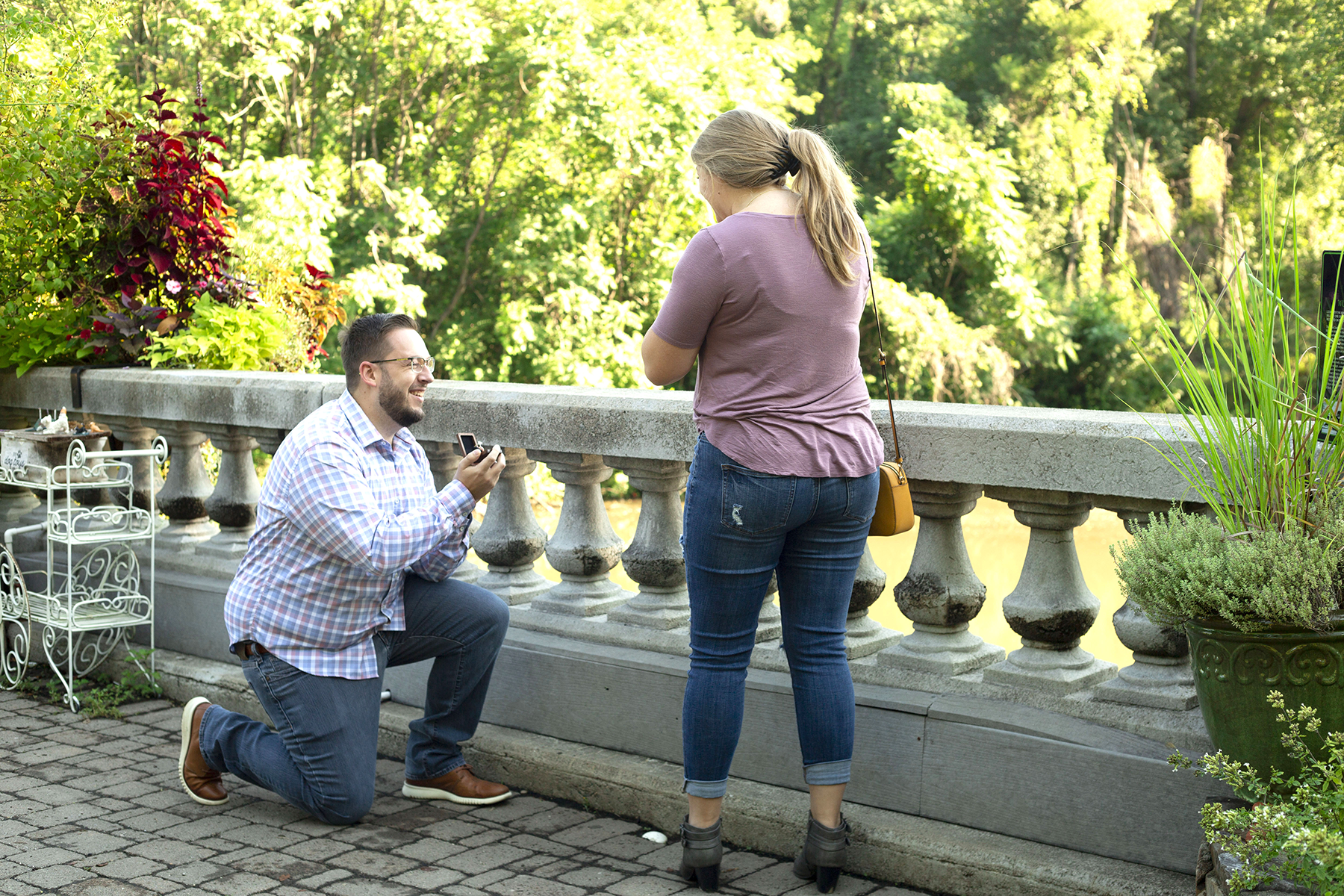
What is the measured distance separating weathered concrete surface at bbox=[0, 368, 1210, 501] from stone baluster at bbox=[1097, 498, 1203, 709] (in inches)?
5.9

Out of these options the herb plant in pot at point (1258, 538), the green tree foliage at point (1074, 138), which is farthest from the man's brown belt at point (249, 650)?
the green tree foliage at point (1074, 138)

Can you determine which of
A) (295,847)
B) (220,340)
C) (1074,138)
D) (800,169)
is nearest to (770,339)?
(800,169)

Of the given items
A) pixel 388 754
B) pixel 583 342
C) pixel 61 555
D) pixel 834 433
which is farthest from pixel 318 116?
pixel 834 433

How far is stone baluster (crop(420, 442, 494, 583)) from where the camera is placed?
4320 millimetres

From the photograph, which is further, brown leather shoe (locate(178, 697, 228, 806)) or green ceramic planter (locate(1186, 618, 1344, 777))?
brown leather shoe (locate(178, 697, 228, 806))

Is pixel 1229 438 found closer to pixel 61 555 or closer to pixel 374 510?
pixel 374 510

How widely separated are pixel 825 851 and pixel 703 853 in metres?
0.29

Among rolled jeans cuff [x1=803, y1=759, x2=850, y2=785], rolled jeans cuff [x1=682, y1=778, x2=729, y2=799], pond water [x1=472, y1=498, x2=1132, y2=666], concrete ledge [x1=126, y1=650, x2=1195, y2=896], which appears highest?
rolled jeans cuff [x1=803, y1=759, x2=850, y2=785]

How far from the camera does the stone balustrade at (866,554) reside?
3049mm

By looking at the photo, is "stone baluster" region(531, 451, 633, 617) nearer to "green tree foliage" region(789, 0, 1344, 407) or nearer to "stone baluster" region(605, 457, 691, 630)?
"stone baluster" region(605, 457, 691, 630)

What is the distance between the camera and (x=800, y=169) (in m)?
2.99

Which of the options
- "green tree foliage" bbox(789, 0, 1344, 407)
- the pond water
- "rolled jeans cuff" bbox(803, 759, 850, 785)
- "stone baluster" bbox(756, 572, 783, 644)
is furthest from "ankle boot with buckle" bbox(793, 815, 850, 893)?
"green tree foliage" bbox(789, 0, 1344, 407)

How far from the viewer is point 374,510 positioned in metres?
3.51

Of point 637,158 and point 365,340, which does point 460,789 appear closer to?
point 365,340
